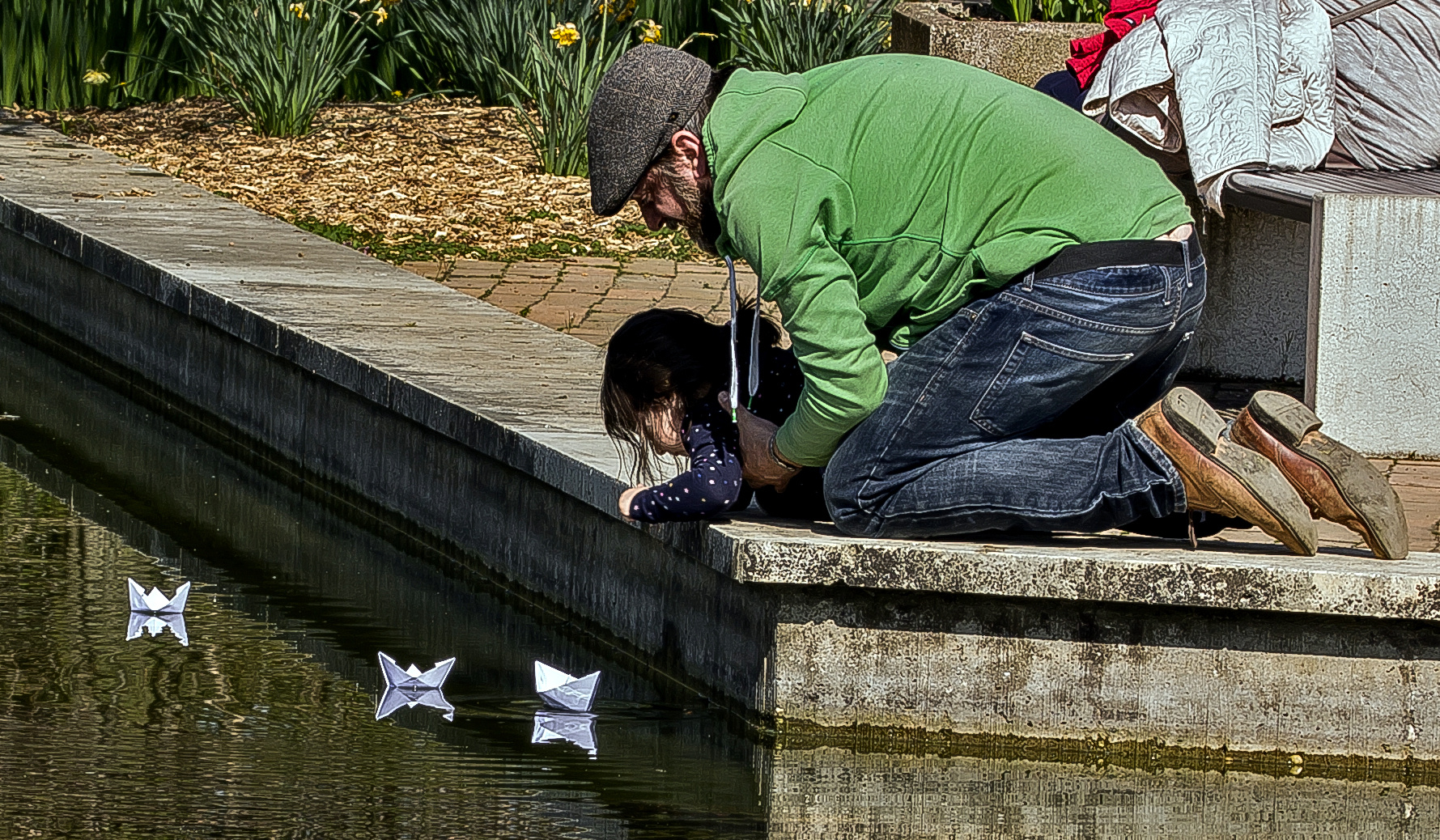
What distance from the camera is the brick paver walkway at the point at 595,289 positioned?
6.73 metres

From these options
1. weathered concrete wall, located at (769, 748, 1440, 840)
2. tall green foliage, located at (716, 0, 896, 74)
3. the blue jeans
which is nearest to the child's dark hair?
the blue jeans

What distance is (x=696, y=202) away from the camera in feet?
12.0

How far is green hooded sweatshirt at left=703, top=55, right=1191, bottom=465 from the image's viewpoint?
138 inches

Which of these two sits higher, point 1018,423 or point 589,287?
point 1018,423

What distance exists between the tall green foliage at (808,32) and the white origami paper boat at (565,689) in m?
6.42

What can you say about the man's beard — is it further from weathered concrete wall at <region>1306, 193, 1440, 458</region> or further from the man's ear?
weathered concrete wall at <region>1306, 193, 1440, 458</region>

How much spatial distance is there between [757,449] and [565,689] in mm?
565

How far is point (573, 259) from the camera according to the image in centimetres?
802

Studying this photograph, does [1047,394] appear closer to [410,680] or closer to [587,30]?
[410,680]

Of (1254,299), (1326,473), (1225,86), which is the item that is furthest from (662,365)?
(1254,299)

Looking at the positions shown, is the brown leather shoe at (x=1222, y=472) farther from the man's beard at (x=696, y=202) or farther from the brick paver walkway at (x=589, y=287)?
the brick paver walkway at (x=589, y=287)

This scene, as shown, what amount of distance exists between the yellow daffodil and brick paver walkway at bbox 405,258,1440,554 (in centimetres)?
176

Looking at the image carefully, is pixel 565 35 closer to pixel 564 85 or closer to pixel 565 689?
pixel 564 85

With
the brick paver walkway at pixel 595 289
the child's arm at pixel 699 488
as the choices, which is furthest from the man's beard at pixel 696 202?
the brick paver walkway at pixel 595 289
